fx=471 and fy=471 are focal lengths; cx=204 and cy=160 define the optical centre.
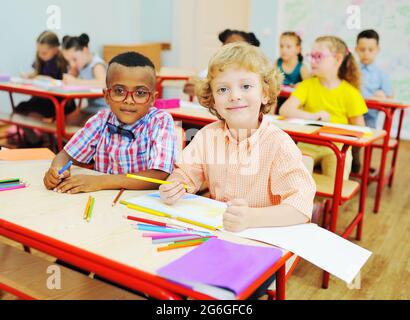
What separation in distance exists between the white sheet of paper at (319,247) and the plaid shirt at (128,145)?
0.58m

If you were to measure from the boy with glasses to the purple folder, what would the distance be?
56cm

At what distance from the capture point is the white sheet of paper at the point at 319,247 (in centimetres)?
102

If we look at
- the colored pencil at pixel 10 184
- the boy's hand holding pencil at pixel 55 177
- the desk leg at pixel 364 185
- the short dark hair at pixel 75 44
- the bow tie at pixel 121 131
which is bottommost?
the desk leg at pixel 364 185

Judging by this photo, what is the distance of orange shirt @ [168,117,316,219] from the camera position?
1.34 metres

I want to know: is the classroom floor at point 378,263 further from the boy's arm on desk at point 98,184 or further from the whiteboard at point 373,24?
the whiteboard at point 373,24

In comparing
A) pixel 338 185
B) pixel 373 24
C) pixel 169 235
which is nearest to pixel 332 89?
pixel 338 185

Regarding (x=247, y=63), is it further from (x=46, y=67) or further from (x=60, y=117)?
(x=46, y=67)

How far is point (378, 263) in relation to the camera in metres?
2.55

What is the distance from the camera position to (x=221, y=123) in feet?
5.18

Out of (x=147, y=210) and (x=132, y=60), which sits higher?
(x=132, y=60)

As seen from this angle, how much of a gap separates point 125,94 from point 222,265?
35.2 inches

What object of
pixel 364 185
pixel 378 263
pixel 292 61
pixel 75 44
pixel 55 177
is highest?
pixel 75 44

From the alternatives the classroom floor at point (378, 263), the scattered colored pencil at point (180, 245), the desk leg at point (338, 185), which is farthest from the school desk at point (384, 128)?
the scattered colored pencil at point (180, 245)
